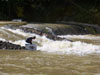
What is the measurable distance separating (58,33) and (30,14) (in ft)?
53.5

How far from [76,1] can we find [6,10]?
36.8ft

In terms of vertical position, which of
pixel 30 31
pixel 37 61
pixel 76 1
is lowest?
pixel 76 1

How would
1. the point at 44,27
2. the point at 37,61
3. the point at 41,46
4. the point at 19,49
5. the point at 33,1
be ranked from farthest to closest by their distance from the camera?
1. the point at 33,1
2. the point at 44,27
3. the point at 41,46
4. the point at 19,49
5. the point at 37,61

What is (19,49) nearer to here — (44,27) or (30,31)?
(30,31)

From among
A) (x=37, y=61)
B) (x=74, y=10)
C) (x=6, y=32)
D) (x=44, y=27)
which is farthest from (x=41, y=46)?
(x=74, y=10)

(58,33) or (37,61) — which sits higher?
(37,61)

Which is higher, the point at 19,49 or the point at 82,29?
the point at 19,49

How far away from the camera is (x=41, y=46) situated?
14781 mm

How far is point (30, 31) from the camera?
727 inches

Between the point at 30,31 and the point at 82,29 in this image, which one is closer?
the point at 30,31

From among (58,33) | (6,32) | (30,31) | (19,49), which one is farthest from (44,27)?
(19,49)

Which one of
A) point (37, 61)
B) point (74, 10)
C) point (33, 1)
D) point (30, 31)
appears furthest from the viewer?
point (33, 1)

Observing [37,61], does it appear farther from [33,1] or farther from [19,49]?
[33,1]

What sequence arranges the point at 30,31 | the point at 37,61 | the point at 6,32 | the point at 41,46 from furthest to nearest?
the point at 30,31, the point at 6,32, the point at 41,46, the point at 37,61
